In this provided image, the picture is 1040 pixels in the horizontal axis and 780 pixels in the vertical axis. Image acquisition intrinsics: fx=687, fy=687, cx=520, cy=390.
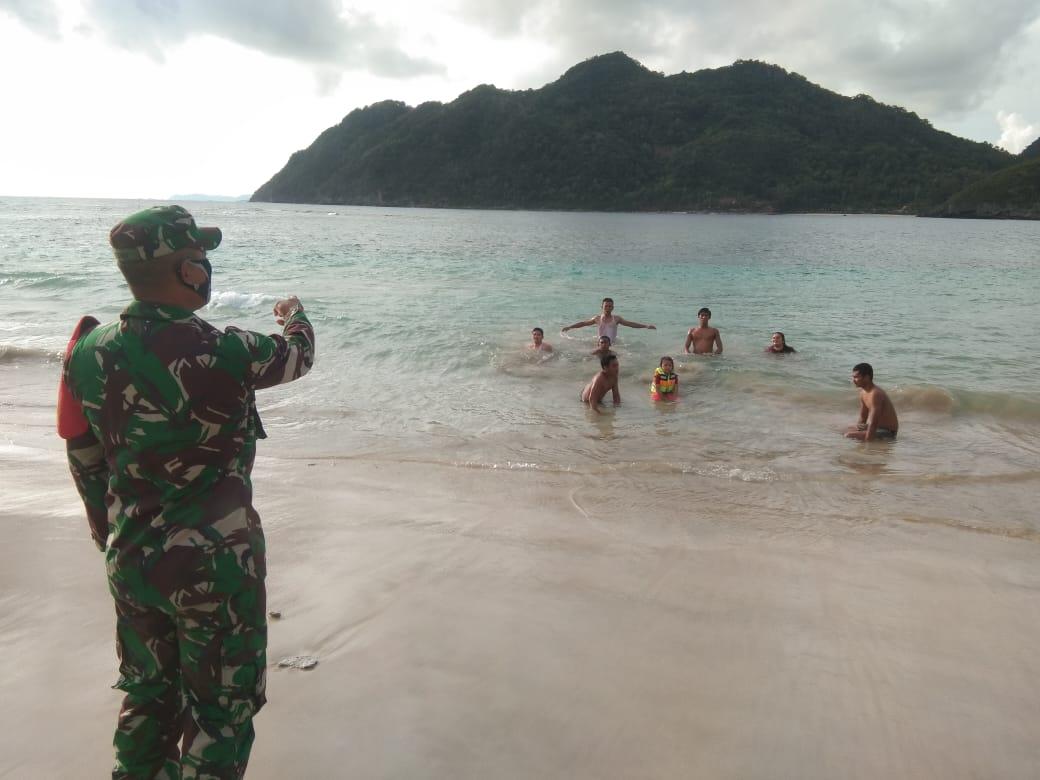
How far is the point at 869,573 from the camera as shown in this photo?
4391 millimetres

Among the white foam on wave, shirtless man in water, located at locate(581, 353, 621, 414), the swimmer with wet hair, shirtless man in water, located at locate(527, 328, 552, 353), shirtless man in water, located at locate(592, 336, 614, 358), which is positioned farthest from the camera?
the white foam on wave

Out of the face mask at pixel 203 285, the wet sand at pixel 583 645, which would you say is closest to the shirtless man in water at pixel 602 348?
the wet sand at pixel 583 645

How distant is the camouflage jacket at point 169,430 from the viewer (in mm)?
1843

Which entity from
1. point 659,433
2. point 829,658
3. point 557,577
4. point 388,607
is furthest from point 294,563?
point 659,433

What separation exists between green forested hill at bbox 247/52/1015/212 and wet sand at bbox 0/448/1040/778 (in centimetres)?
11174

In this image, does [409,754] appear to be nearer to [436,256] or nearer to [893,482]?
[893,482]

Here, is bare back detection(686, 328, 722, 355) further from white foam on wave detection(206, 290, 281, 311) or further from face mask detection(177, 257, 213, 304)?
face mask detection(177, 257, 213, 304)

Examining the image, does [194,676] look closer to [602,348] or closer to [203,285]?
[203,285]

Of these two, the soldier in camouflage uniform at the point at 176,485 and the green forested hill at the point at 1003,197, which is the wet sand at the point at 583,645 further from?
the green forested hill at the point at 1003,197

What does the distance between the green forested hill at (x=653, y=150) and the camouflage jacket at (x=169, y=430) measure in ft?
376

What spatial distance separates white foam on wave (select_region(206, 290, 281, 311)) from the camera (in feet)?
59.4

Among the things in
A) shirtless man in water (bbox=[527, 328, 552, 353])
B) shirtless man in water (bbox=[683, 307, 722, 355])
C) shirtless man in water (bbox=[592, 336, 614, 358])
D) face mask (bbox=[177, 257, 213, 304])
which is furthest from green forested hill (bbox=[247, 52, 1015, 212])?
face mask (bbox=[177, 257, 213, 304])

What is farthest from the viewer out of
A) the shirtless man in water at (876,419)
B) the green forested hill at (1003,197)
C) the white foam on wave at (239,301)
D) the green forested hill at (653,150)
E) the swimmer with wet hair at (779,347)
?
the green forested hill at (653,150)

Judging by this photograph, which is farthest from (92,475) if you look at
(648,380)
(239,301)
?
(239,301)
